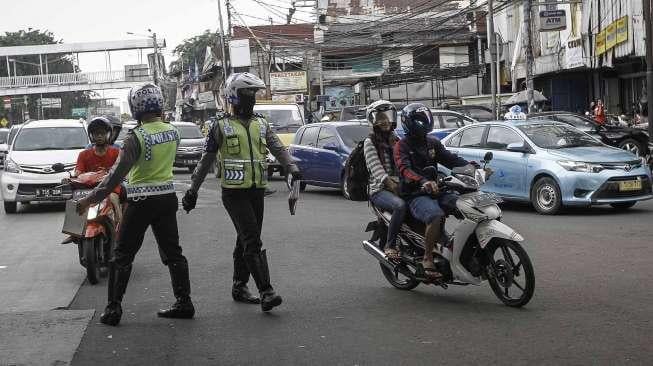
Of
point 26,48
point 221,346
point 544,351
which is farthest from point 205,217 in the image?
point 26,48

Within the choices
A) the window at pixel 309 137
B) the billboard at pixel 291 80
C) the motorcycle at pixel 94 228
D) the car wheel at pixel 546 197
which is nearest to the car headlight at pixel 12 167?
the window at pixel 309 137

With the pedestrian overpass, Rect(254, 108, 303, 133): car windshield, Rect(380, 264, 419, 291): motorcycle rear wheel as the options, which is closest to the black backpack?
Rect(380, 264, 419, 291): motorcycle rear wheel

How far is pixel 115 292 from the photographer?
7.16 meters

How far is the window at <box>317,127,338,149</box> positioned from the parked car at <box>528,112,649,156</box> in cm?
599

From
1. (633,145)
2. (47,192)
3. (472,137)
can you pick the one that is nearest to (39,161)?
(47,192)

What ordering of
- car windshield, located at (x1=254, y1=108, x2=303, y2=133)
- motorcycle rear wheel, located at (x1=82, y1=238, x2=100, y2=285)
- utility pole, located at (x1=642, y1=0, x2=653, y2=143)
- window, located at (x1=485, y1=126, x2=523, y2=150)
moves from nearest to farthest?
1. motorcycle rear wheel, located at (x1=82, y1=238, x2=100, y2=285)
2. window, located at (x1=485, y1=126, x2=523, y2=150)
3. utility pole, located at (x1=642, y1=0, x2=653, y2=143)
4. car windshield, located at (x1=254, y1=108, x2=303, y2=133)

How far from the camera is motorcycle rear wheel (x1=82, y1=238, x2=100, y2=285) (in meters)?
9.23

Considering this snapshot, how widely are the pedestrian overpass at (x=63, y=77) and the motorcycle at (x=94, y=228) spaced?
67.4m

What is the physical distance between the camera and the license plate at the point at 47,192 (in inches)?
679

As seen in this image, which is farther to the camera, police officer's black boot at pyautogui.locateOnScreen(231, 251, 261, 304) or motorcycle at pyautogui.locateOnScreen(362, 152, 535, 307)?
police officer's black boot at pyautogui.locateOnScreen(231, 251, 261, 304)

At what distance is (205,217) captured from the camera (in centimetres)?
1547

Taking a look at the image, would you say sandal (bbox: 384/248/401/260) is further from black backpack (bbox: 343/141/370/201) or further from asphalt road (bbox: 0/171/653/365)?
black backpack (bbox: 343/141/370/201)

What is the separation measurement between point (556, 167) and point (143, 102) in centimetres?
852

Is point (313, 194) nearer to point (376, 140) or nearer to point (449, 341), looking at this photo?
point (376, 140)
